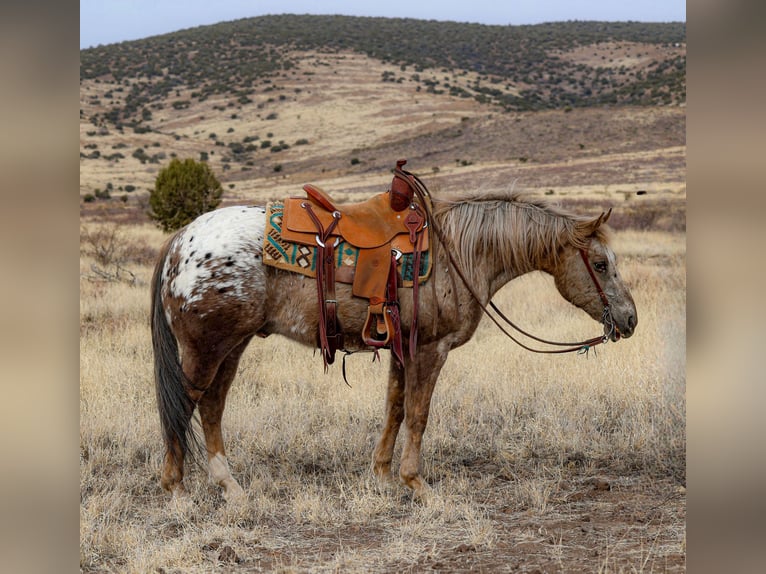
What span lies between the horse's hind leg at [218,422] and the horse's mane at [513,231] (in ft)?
5.37

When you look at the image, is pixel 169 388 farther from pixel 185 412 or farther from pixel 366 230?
pixel 366 230

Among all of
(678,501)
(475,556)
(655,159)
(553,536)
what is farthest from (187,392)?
(655,159)

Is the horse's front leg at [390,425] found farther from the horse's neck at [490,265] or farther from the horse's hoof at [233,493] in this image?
the horse's hoof at [233,493]

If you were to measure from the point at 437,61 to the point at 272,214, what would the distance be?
9344 centimetres

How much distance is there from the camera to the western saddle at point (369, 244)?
15.6 feet

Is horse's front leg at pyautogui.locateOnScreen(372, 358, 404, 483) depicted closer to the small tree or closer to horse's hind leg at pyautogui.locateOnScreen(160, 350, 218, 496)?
horse's hind leg at pyautogui.locateOnScreen(160, 350, 218, 496)

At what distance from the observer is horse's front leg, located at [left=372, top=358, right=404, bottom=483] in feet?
17.3

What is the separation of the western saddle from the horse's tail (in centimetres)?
Answer: 99

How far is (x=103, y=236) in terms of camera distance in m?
17.6
